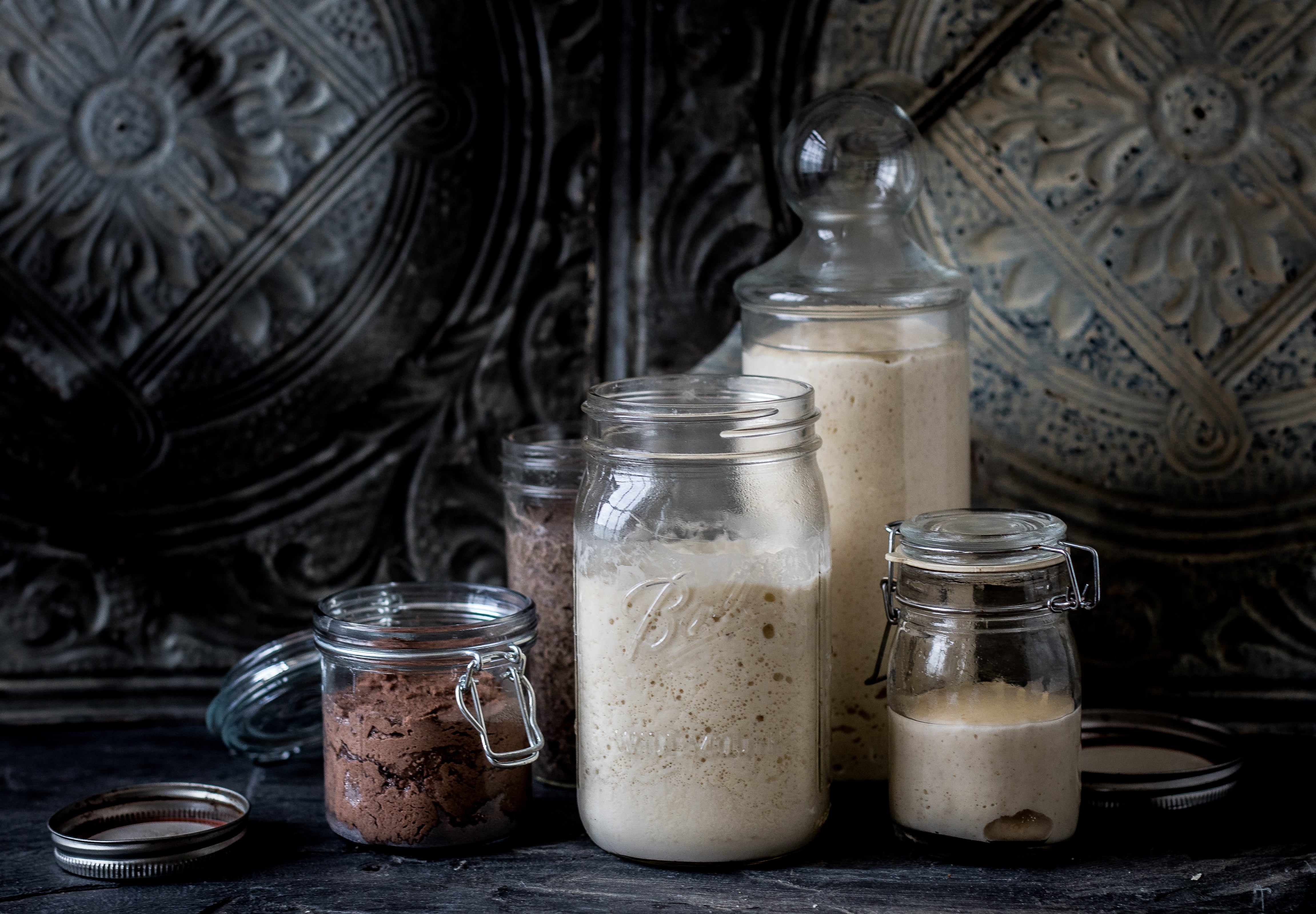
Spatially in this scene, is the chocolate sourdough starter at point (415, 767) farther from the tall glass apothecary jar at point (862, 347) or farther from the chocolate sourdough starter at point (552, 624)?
the tall glass apothecary jar at point (862, 347)

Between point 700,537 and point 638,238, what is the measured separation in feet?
1.27

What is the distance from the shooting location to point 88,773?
39.3 inches

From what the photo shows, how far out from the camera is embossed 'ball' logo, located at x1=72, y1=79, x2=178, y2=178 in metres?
1.08

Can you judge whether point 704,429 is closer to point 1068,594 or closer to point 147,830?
point 1068,594

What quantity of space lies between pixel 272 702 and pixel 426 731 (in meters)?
0.19

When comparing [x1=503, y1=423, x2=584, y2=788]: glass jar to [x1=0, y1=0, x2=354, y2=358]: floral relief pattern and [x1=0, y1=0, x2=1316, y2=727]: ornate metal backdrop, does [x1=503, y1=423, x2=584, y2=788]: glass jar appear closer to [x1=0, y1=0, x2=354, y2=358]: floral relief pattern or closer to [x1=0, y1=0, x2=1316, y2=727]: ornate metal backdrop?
[x1=0, y1=0, x2=1316, y2=727]: ornate metal backdrop

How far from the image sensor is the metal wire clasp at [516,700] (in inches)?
32.3

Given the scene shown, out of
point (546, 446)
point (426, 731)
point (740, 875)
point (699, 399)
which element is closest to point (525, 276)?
point (546, 446)

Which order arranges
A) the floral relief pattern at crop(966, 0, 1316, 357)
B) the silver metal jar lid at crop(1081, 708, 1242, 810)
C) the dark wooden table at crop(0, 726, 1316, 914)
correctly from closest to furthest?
1. the dark wooden table at crop(0, 726, 1316, 914)
2. the silver metal jar lid at crop(1081, 708, 1242, 810)
3. the floral relief pattern at crop(966, 0, 1316, 357)

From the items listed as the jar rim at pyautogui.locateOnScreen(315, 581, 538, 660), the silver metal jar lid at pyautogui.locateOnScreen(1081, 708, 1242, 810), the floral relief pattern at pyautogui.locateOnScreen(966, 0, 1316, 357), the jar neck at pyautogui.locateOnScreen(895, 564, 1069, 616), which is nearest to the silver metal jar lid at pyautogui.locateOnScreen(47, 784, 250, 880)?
the jar rim at pyautogui.locateOnScreen(315, 581, 538, 660)

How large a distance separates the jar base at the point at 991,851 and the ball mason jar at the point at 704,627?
0.08 metres

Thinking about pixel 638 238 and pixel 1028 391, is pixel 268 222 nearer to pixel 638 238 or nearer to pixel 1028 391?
pixel 638 238

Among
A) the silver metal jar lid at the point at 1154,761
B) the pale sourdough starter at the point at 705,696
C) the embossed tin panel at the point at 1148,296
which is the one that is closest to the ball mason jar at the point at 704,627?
the pale sourdough starter at the point at 705,696

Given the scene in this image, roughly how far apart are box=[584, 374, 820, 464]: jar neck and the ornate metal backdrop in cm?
29
